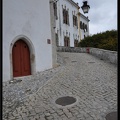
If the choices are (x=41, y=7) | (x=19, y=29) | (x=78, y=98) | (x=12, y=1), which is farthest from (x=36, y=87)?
(x=41, y=7)

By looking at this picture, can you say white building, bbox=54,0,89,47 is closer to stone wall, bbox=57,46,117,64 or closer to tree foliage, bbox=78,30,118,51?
stone wall, bbox=57,46,117,64

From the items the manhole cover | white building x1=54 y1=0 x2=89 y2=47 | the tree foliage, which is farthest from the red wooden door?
white building x1=54 y1=0 x2=89 y2=47

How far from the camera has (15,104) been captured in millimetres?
4852

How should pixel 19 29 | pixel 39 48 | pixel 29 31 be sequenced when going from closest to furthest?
pixel 19 29 → pixel 29 31 → pixel 39 48

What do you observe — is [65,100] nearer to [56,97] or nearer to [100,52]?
[56,97]

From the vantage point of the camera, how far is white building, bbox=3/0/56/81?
7535 millimetres

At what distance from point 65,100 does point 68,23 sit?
63.6 feet

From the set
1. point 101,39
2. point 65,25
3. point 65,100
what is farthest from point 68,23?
point 65,100

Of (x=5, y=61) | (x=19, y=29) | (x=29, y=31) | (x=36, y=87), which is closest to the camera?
(x=36, y=87)

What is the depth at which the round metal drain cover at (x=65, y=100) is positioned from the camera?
468 centimetres

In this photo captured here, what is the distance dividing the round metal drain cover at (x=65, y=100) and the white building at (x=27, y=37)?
3.50m

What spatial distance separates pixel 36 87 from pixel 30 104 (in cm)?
168

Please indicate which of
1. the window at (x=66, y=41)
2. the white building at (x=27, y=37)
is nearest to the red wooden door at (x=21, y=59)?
the white building at (x=27, y=37)

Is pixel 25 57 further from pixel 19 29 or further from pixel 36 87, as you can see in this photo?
pixel 36 87
